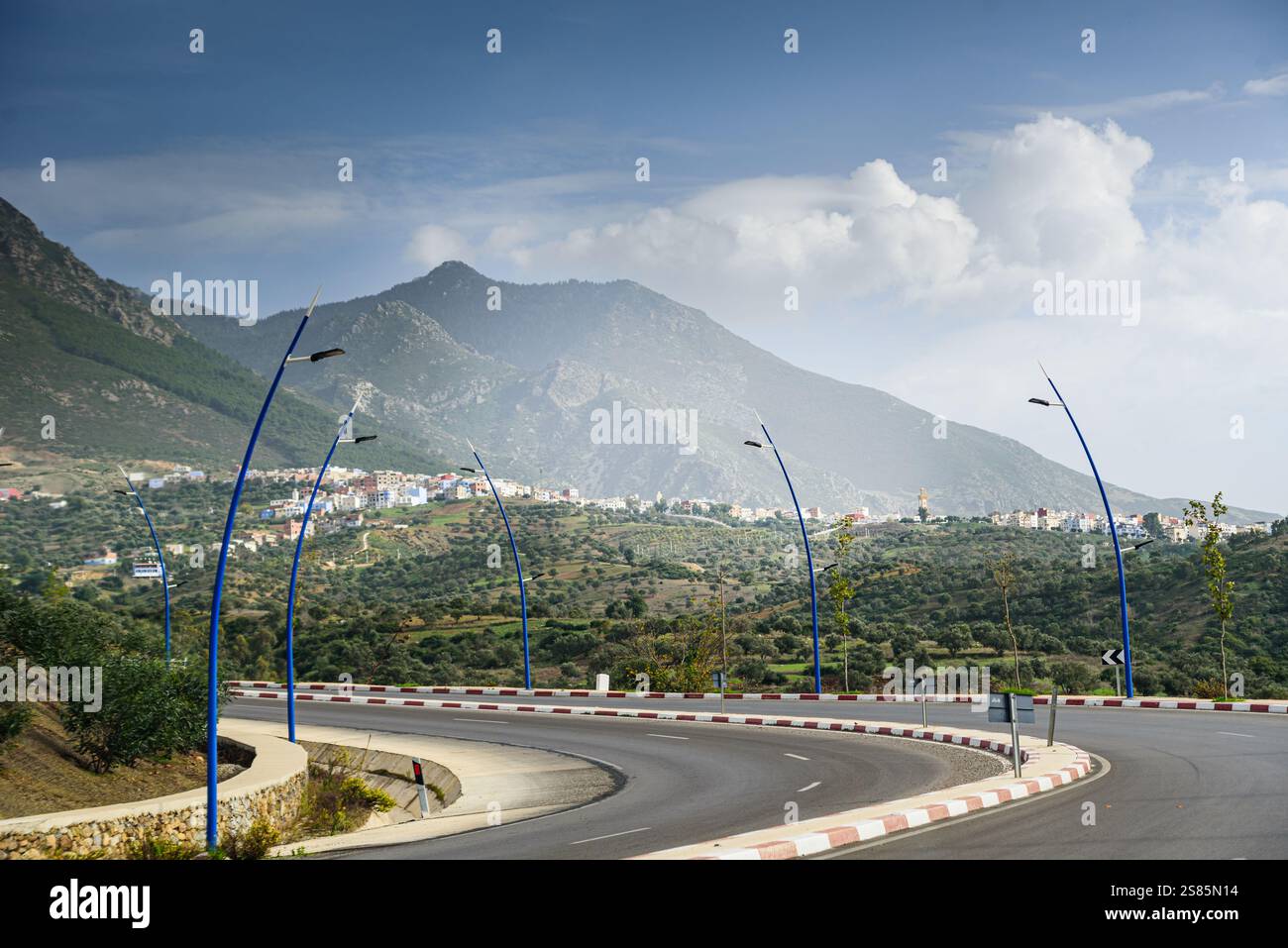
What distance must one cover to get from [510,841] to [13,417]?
5143 inches

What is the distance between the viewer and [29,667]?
79.0 feet

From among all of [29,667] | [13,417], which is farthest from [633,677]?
[13,417]

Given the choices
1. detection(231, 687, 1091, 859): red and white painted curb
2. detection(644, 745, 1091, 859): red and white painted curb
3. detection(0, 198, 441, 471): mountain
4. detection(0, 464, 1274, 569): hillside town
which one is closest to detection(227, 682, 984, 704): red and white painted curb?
detection(231, 687, 1091, 859): red and white painted curb

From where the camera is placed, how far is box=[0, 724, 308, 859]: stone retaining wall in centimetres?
1562

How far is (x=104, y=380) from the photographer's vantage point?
146 metres

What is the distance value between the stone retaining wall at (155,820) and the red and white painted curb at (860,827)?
353 inches

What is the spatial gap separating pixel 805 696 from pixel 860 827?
2972 cm

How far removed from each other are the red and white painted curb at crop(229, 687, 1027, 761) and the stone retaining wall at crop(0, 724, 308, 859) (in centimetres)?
1376

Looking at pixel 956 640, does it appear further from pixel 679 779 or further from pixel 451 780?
pixel 679 779

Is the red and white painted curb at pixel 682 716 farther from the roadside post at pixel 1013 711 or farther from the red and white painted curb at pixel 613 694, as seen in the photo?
the roadside post at pixel 1013 711

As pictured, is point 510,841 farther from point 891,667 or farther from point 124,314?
point 124,314

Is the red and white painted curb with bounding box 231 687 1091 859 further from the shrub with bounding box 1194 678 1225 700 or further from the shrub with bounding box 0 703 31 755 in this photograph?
the shrub with bounding box 1194 678 1225 700

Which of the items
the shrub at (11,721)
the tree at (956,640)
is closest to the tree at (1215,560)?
the tree at (956,640)
